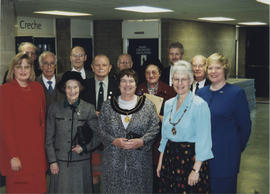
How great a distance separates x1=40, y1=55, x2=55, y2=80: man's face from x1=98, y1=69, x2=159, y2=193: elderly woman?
1291 millimetres

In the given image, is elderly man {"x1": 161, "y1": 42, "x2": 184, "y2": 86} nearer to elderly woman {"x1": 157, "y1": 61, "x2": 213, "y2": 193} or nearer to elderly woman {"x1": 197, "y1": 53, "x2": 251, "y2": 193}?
elderly woman {"x1": 197, "y1": 53, "x2": 251, "y2": 193}

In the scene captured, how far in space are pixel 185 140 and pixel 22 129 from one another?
166cm

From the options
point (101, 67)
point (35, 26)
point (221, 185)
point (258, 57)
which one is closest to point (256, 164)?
point (221, 185)

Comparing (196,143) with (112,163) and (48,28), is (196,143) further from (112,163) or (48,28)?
(48,28)

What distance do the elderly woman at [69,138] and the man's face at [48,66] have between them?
0.89m

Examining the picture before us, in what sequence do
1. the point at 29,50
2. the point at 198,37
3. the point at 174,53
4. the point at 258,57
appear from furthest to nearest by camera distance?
the point at 258,57 → the point at 198,37 → the point at 174,53 → the point at 29,50

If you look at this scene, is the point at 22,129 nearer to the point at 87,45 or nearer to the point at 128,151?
the point at 128,151

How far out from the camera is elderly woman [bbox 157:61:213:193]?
302 cm

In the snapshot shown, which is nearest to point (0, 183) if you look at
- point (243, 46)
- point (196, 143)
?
point (196, 143)

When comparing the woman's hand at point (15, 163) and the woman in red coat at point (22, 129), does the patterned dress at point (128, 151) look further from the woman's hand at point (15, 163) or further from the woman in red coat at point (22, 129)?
the woman's hand at point (15, 163)

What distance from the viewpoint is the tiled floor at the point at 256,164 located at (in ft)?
17.0

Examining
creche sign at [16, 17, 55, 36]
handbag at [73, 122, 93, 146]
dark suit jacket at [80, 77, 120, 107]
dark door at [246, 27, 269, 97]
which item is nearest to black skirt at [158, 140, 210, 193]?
handbag at [73, 122, 93, 146]

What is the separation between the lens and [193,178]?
10.0ft

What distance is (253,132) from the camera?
→ 357 inches
